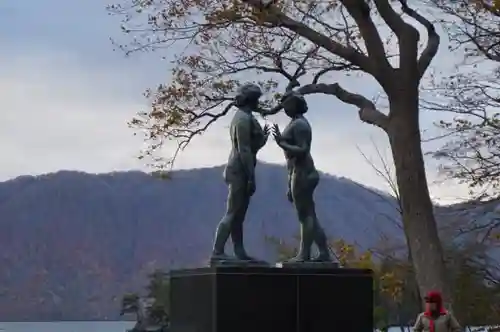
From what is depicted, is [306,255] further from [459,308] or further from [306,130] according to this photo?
[459,308]

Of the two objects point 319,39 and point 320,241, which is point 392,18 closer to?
point 319,39

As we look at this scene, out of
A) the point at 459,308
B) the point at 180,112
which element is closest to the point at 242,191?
the point at 180,112

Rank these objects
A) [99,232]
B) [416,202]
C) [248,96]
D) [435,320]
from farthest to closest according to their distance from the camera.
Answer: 1. [99,232]
2. [416,202]
3. [248,96]
4. [435,320]

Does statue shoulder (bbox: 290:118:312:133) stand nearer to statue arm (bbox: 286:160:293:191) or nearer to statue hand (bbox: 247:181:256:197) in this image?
statue arm (bbox: 286:160:293:191)

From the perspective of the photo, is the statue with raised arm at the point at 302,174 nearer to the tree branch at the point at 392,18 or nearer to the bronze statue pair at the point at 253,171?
the bronze statue pair at the point at 253,171

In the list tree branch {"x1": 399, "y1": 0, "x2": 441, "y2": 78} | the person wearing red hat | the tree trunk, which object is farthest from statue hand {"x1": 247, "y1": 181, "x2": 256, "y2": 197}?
tree branch {"x1": 399, "y1": 0, "x2": 441, "y2": 78}

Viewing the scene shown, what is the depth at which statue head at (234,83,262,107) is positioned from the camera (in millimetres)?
11102

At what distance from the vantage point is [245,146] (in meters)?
10.9

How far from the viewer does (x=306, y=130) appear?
11.2 m

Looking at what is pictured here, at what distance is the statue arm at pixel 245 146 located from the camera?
10867mm

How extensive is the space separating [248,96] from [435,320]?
131 inches

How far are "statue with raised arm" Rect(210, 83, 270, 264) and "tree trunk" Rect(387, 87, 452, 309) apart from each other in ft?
20.3

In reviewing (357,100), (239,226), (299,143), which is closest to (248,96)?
(299,143)

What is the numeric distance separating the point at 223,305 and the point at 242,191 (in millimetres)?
1445
